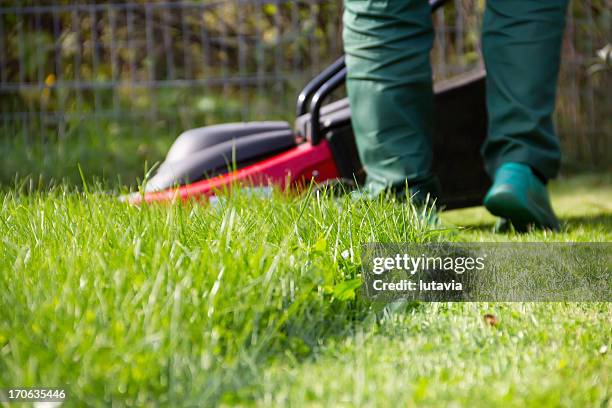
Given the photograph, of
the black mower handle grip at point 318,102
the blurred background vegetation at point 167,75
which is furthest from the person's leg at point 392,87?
the blurred background vegetation at point 167,75

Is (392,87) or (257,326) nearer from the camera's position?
(257,326)

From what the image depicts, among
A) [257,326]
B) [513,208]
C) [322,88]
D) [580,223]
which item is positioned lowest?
[580,223]

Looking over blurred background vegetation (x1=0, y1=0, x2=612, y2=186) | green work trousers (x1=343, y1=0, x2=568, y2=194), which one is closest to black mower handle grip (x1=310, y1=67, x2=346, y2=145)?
green work trousers (x1=343, y1=0, x2=568, y2=194)

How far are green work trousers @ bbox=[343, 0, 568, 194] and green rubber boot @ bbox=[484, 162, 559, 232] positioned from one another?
0.18ft

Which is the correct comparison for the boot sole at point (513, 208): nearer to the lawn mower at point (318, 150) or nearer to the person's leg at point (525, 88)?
the person's leg at point (525, 88)

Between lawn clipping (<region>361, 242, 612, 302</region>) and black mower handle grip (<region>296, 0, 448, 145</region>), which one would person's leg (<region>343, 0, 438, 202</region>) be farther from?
lawn clipping (<region>361, 242, 612, 302</region>)

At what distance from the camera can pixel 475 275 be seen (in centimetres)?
172

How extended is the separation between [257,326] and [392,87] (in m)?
1.16

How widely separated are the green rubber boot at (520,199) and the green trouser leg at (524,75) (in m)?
0.05

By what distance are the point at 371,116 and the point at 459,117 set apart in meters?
0.47

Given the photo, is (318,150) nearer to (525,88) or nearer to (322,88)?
(322,88)

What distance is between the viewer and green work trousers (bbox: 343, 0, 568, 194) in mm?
2299

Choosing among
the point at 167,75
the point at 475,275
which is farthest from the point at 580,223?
the point at 167,75

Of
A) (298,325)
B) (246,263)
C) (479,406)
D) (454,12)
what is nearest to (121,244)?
(246,263)
